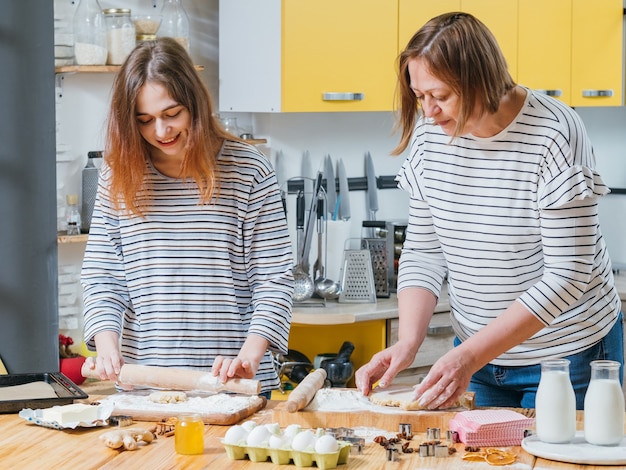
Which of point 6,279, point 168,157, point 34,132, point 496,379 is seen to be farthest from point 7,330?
point 496,379

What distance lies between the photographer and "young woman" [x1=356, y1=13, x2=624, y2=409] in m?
1.97

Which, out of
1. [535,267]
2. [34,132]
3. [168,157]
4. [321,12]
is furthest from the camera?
[321,12]

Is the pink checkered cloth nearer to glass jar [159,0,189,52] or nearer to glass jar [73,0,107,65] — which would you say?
glass jar [73,0,107,65]

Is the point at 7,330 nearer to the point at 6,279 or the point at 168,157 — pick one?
the point at 6,279

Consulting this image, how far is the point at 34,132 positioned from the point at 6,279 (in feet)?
1.50

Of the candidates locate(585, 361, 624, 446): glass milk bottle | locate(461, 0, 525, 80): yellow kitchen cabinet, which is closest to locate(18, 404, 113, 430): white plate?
locate(585, 361, 624, 446): glass milk bottle

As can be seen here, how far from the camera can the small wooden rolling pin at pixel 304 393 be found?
77.3 inches

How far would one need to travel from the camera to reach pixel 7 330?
313 centimetres

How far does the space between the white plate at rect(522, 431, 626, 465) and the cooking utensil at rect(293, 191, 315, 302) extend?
1.81 m

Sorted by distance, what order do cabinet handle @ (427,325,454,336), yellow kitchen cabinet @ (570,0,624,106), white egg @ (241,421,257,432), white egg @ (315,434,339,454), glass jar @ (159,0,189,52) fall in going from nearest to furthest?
white egg @ (315,434,339,454), white egg @ (241,421,257,432), glass jar @ (159,0,189,52), cabinet handle @ (427,325,454,336), yellow kitchen cabinet @ (570,0,624,106)

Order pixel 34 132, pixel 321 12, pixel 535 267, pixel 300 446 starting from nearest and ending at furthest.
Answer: pixel 300 446 → pixel 535 267 → pixel 34 132 → pixel 321 12

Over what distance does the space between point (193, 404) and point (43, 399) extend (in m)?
0.31

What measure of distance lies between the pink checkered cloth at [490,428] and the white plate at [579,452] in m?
0.04

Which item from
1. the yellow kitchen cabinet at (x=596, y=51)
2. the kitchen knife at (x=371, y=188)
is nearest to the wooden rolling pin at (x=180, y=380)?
the kitchen knife at (x=371, y=188)
